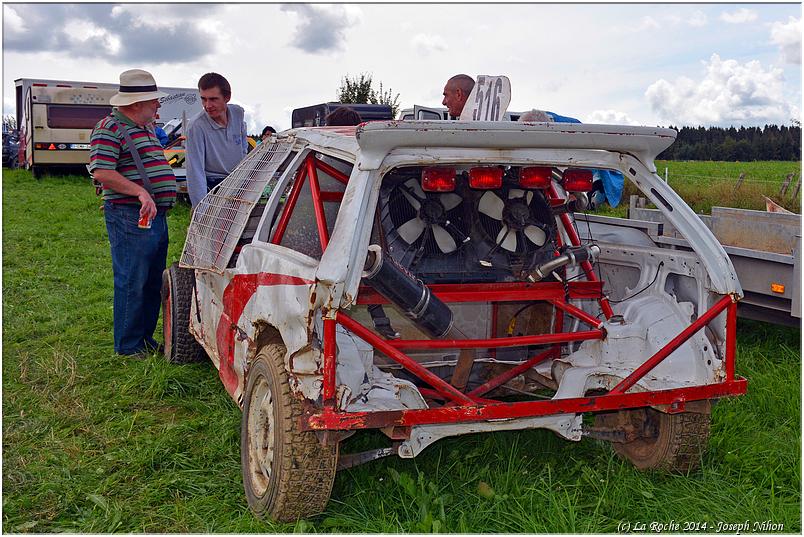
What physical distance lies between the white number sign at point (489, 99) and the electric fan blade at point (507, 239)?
54 cm

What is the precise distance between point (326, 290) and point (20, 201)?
50.2 ft

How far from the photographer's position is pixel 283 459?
10.9 ft

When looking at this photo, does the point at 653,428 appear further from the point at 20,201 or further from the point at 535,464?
the point at 20,201

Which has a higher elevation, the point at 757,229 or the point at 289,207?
the point at 289,207

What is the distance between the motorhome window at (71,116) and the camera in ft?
68.3

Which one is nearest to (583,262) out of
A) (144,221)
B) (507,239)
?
(507,239)

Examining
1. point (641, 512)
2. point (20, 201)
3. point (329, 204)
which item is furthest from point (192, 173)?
point (20, 201)

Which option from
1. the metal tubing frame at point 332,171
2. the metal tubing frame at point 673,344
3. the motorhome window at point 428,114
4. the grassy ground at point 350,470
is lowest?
the grassy ground at point 350,470

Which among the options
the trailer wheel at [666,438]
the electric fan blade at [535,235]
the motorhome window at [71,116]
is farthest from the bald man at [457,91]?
the motorhome window at [71,116]

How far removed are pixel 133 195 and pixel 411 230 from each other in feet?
8.24

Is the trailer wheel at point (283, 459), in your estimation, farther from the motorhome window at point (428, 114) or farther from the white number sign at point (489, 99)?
the motorhome window at point (428, 114)

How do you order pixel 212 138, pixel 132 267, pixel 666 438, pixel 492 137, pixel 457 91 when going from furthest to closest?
pixel 212 138 < pixel 457 91 < pixel 132 267 < pixel 666 438 < pixel 492 137

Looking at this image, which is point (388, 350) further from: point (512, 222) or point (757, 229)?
point (757, 229)

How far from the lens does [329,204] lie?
4.31m
